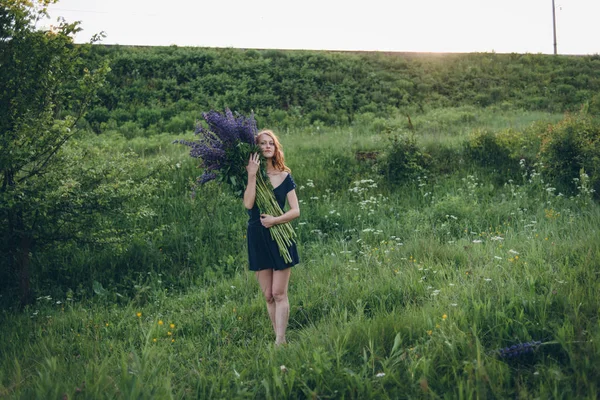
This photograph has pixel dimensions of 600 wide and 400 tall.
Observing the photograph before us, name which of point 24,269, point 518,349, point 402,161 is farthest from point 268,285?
point 402,161

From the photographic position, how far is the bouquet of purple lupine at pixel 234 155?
5211mm

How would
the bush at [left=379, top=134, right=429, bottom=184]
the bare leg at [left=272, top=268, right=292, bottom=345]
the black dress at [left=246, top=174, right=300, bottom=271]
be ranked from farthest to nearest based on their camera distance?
the bush at [left=379, top=134, right=429, bottom=184], the black dress at [left=246, top=174, right=300, bottom=271], the bare leg at [left=272, top=268, right=292, bottom=345]

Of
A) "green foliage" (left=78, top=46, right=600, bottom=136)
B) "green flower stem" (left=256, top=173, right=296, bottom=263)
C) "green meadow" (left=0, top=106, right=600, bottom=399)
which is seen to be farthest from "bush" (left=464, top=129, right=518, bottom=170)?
"green flower stem" (left=256, top=173, right=296, bottom=263)

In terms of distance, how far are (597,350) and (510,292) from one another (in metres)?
1.10

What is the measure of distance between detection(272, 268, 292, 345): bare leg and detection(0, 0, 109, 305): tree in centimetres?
335

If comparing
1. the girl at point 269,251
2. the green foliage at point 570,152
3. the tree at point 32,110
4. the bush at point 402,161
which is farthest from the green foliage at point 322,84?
the girl at point 269,251

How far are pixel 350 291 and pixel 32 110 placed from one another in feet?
16.0

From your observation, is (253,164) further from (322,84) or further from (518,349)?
(322,84)

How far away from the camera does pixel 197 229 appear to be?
9406mm

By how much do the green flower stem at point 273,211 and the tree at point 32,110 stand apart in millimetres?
3049

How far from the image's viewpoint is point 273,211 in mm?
5250

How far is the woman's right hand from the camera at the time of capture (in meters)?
5.12

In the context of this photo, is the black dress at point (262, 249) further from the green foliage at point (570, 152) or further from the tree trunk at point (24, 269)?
the green foliage at point (570, 152)

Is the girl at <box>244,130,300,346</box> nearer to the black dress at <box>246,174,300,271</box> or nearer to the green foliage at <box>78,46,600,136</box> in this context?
the black dress at <box>246,174,300,271</box>
